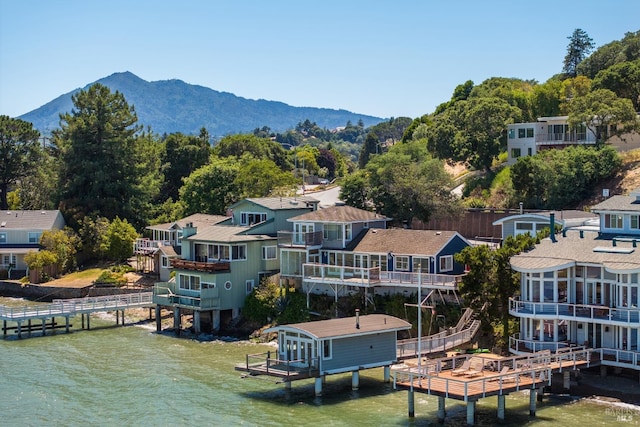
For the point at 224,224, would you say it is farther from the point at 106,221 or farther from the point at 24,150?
the point at 24,150

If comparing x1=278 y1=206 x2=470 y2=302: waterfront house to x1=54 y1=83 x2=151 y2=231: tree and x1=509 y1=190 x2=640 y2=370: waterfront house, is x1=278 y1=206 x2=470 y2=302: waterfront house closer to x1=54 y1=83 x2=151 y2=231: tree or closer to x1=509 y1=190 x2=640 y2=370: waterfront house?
x1=509 y1=190 x2=640 y2=370: waterfront house

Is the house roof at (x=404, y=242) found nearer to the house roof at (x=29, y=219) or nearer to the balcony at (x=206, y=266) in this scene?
the balcony at (x=206, y=266)

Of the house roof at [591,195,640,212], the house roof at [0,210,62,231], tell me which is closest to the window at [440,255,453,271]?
the house roof at [591,195,640,212]

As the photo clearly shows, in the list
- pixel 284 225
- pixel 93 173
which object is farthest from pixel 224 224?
pixel 93 173

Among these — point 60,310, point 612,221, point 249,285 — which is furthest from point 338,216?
point 60,310

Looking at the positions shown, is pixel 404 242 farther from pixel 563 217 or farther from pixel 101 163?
pixel 101 163
